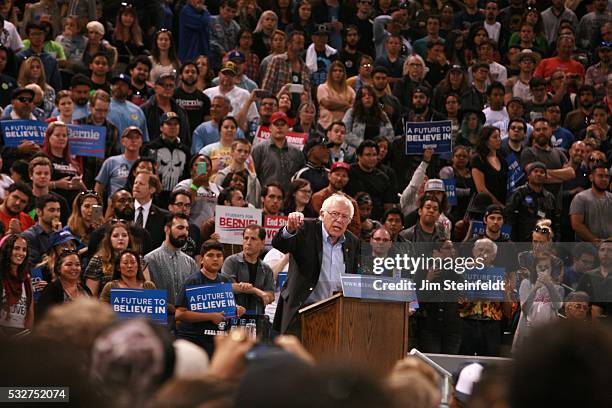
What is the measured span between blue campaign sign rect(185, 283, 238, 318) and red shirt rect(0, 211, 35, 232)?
1.84m

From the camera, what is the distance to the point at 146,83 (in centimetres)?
1302

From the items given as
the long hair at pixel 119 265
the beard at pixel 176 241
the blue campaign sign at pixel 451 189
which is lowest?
the long hair at pixel 119 265

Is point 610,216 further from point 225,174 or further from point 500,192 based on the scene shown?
point 225,174

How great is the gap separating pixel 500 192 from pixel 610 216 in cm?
115

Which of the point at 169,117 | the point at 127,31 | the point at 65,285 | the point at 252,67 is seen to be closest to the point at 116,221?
the point at 65,285

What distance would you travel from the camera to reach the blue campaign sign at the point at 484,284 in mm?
9266

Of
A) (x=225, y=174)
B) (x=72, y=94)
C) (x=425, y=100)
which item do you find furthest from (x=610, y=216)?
(x=72, y=94)

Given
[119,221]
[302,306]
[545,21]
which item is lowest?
[302,306]

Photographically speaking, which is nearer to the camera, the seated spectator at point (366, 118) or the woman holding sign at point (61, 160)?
the woman holding sign at point (61, 160)

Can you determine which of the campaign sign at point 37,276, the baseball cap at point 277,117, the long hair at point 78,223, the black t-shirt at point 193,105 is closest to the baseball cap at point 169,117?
the black t-shirt at point 193,105

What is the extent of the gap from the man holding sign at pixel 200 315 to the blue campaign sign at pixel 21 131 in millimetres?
2897

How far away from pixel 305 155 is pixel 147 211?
242 centimetres

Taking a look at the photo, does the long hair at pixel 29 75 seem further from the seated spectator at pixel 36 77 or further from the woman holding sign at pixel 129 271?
the woman holding sign at pixel 129 271

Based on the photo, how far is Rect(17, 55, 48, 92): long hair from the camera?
39.0 ft
